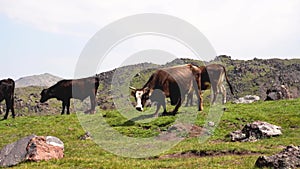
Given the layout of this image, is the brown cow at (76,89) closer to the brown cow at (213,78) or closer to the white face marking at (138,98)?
the brown cow at (213,78)

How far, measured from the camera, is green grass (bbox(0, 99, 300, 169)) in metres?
17.5

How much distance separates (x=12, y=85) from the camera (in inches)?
1588

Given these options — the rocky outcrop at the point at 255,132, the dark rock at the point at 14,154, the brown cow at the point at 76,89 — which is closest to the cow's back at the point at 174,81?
the rocky outcrop at the point at 255,132

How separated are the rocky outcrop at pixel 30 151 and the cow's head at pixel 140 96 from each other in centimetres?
892

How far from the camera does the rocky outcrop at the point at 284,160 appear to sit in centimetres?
1515

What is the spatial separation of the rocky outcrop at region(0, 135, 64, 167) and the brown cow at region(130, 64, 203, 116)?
34.1 feet

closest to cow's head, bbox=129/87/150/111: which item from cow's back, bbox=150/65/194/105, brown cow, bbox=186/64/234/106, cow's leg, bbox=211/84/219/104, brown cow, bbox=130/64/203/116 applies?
brown cow, bbox=130/64/203/116

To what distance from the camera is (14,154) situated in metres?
19.1

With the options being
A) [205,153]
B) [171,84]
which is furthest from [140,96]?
[205,153]

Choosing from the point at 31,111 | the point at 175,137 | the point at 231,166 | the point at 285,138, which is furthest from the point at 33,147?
the point at 31,111

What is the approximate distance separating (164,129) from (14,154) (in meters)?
Answer: 11.7

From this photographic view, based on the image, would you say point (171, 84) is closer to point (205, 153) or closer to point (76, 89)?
point (205, 153)

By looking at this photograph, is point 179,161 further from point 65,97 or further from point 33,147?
point 65,97

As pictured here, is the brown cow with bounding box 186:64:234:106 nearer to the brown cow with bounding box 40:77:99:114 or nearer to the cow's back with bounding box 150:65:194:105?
the cow's back with bounding box 150:65:194:105
